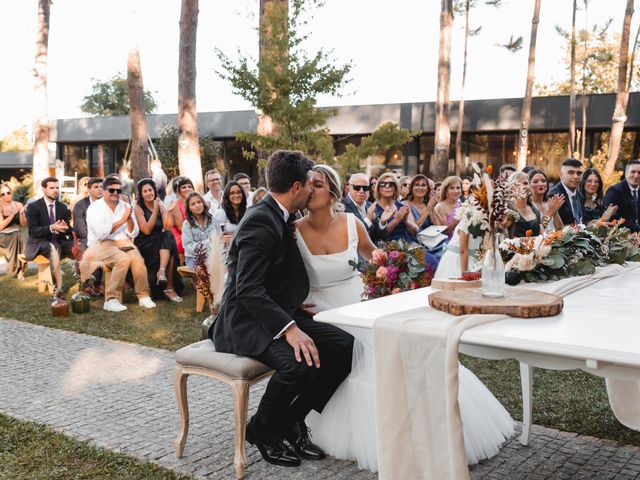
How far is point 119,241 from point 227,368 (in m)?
6.20

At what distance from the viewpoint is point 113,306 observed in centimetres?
866

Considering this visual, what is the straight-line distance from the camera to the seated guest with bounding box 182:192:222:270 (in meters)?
9.01

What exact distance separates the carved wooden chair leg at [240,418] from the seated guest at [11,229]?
370 inches

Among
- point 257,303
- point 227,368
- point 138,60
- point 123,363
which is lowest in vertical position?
point 123,363

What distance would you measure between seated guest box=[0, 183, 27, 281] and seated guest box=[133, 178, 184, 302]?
321cm

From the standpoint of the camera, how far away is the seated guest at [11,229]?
11.4 meters

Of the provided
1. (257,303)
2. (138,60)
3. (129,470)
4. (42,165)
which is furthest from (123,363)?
(42,165)

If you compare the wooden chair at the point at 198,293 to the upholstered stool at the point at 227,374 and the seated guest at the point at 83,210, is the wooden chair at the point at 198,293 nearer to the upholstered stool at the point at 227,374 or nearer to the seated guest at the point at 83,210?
the seated guest at the point at 83,210

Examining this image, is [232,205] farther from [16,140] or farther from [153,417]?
[16,140]

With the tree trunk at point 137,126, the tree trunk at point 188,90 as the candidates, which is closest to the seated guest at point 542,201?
the tree trunk at point 188,90

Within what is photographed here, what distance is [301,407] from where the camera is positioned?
3820 mm

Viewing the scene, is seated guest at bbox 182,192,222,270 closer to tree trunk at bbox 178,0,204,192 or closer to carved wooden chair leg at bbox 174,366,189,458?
tree trunk at bbox 178,0,204,192

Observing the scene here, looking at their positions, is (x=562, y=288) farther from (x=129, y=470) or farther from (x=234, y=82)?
(x=234, y=82)

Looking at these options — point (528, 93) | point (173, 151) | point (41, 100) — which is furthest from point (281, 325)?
point (173, 151)
